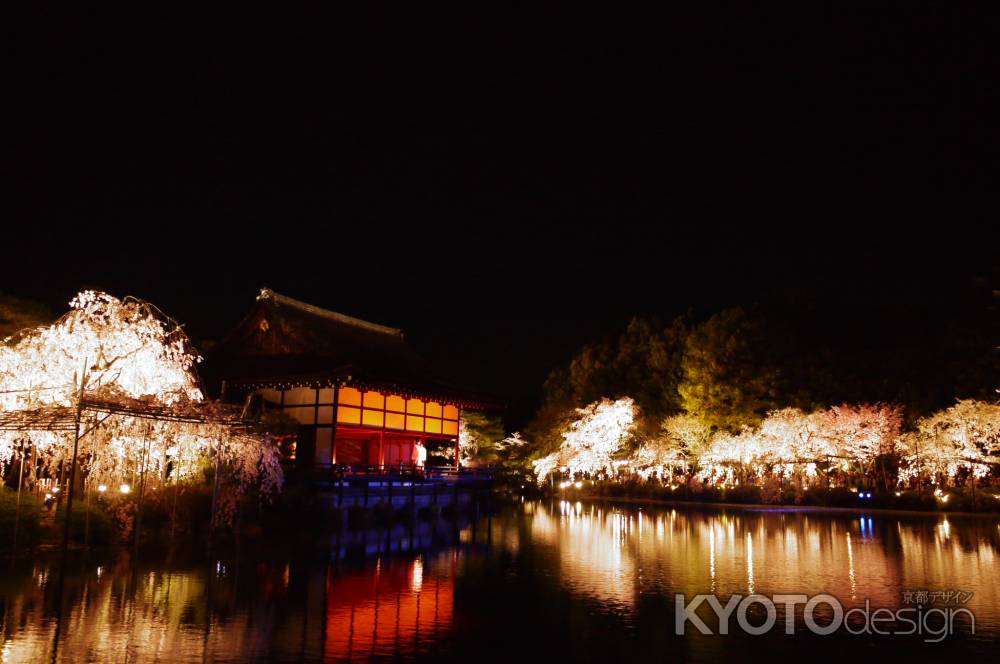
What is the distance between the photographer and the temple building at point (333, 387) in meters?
29.2

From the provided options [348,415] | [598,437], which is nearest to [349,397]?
[348,415]

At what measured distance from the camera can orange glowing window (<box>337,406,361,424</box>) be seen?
29.4m

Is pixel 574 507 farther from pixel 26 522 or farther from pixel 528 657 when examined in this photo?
pixel 528 657

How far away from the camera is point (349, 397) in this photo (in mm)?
29953

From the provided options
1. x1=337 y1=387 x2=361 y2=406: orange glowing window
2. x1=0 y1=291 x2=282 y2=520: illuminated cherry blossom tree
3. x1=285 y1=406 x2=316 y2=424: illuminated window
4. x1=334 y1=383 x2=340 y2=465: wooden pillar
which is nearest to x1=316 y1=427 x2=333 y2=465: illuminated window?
x1=334 y1=383 x2=340 y2=465: wooden pillar

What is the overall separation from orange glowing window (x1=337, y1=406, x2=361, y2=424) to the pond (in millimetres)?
5549

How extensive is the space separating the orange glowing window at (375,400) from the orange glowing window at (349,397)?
0.49 m

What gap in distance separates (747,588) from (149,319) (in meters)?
16.0

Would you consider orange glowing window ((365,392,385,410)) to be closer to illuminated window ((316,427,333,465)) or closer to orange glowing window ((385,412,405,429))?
orange glowing window ((385,412,405,429))

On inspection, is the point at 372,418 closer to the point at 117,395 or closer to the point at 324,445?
the point at 324,445

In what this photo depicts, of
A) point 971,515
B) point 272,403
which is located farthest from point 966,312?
point 272,403

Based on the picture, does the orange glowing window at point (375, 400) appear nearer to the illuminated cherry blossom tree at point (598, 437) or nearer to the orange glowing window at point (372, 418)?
the orange glowing window at point (372, 418)

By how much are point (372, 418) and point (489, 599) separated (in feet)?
56.0

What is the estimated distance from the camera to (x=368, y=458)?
33844mm
